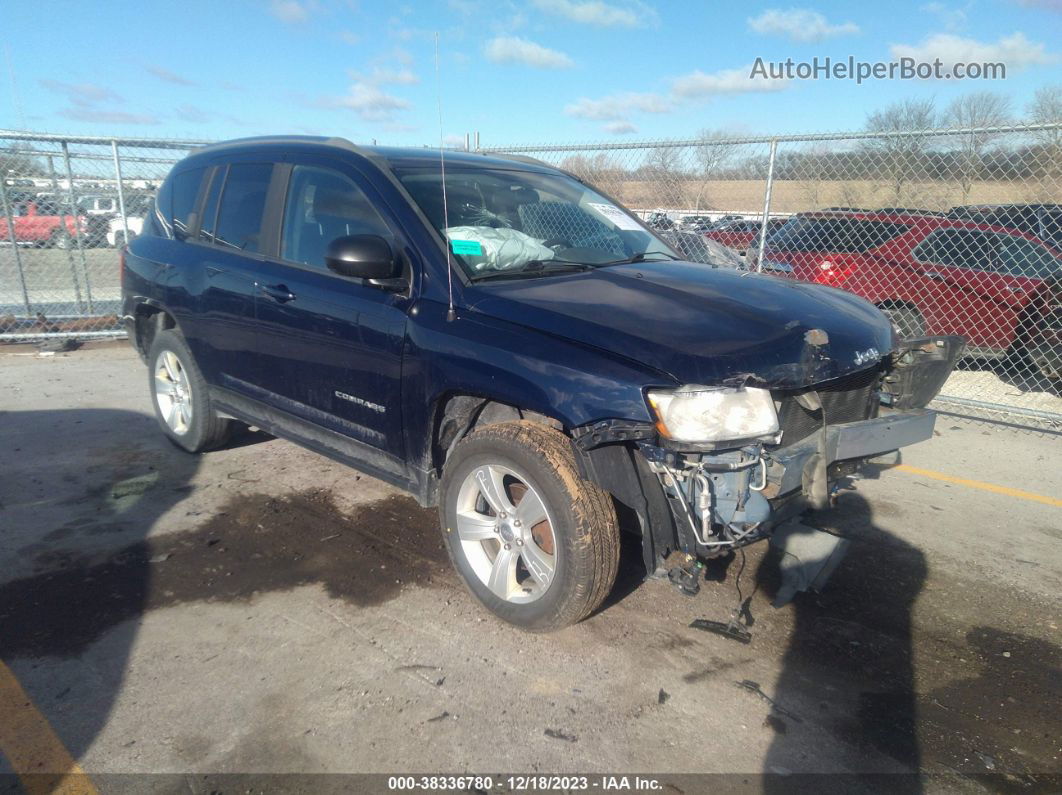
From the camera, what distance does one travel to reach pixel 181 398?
5125 millimetres

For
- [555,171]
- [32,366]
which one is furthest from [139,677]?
[32,366]

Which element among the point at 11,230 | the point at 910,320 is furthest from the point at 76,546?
the point at 910,320

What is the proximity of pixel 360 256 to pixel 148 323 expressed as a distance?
10.0ft

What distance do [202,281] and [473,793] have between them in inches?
135

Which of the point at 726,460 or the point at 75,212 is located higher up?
the point at 75,212

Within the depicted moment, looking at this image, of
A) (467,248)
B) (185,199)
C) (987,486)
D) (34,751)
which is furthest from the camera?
(987,486)

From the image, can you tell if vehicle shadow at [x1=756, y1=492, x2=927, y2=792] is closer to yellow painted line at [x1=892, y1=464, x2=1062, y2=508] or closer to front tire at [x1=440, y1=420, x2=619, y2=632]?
front tire at [x1=440, y1=420, x2=619, y2=632]

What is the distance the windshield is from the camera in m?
3.45

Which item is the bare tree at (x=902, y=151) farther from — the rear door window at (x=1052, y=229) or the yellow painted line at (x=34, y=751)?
the yellow painted line at (x=34, y=751)

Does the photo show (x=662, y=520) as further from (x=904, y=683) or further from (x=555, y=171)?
(x=555, y=171)

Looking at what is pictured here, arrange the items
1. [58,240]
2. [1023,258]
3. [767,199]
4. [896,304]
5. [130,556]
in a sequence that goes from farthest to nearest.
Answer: [58,240] < [896,304] < [1023,258] < [767,199] < [130,556]

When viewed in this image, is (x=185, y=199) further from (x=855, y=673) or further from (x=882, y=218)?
(x=882, y=218)

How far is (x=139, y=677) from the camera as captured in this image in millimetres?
2824

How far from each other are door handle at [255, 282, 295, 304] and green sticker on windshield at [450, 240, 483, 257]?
3.27 ft
